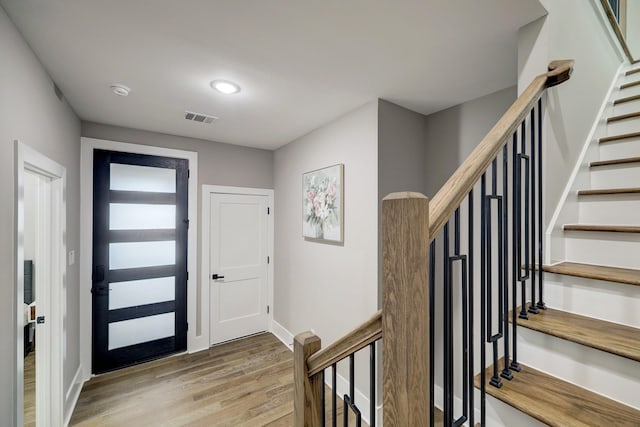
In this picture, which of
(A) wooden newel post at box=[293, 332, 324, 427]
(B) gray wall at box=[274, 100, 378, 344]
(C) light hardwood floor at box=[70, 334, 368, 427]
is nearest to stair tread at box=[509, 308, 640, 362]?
(A) wooden newel post at box=[293, 332, 324, 427]

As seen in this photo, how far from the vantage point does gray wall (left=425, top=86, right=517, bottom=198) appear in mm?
2119

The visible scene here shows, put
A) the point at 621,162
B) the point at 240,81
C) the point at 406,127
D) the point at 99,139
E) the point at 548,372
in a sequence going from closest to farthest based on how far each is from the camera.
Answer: the point at 548,372 → the point at 621,162 → the point at 240,81 → the point at 406,127 → the point at 99,139

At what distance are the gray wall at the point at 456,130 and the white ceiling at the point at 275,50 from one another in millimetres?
88

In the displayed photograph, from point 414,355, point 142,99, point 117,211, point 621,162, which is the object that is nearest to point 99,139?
point 117,211

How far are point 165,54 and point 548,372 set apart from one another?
255 centimetres

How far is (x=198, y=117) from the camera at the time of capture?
2719 millimetres

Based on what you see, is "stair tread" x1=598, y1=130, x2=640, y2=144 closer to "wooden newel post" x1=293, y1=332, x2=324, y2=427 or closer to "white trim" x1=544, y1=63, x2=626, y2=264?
"white trim" x1=544, y1=63, x2=626, y2=264

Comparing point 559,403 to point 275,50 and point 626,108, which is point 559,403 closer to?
point 275,50

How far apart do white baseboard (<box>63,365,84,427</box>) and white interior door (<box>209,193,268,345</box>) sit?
1264mm

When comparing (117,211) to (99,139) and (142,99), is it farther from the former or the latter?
(142,99)

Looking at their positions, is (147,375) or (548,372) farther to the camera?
(147,375)

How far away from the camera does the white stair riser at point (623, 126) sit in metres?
1.81

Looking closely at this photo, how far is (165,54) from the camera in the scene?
1.67m

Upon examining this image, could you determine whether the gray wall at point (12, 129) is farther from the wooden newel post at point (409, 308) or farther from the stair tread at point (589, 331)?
the stair tread at point (589, 331)
